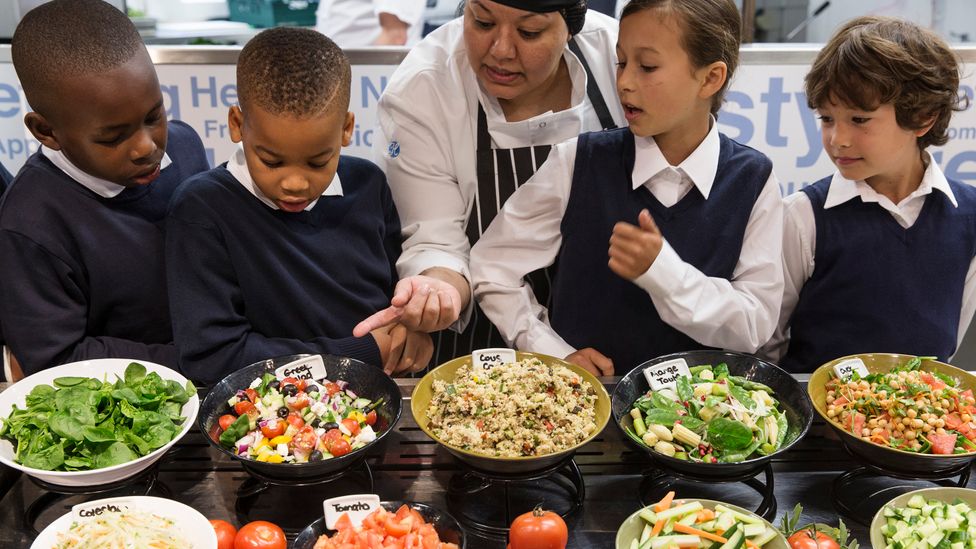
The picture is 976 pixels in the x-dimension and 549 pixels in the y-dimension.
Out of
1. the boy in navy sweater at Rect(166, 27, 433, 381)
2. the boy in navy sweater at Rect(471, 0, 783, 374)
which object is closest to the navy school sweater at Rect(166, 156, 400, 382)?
the boy in navy sweater at Rect(166, 27, 433, 381)

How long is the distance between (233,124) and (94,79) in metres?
0.31

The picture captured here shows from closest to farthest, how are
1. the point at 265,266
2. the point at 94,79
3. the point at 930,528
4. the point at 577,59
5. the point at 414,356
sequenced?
the point at 930,528
the point at 94,79
the point at 265,266
the point at 414,356
the point at 577,59

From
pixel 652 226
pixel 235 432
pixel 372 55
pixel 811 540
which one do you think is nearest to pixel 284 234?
pixel 235 432

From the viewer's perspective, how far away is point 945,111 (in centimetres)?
240

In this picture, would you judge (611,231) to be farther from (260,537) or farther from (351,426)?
(260,537)

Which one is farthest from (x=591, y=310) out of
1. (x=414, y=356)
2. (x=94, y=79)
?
(x=94, y=79)

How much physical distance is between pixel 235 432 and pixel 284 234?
23.7 inches

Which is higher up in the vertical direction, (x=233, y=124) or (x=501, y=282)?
(x=233, y=124)

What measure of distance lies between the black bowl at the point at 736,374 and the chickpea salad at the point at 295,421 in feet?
1.79

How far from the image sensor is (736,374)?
6.69ft

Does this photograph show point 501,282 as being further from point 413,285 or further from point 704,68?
point 704,68

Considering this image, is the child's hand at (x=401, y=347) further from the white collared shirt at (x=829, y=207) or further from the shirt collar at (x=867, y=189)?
the shirt collar at (x=867, y=189)

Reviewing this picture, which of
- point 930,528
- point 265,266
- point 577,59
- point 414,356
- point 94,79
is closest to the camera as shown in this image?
point 930,528

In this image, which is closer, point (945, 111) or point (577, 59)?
point (945, 111)
